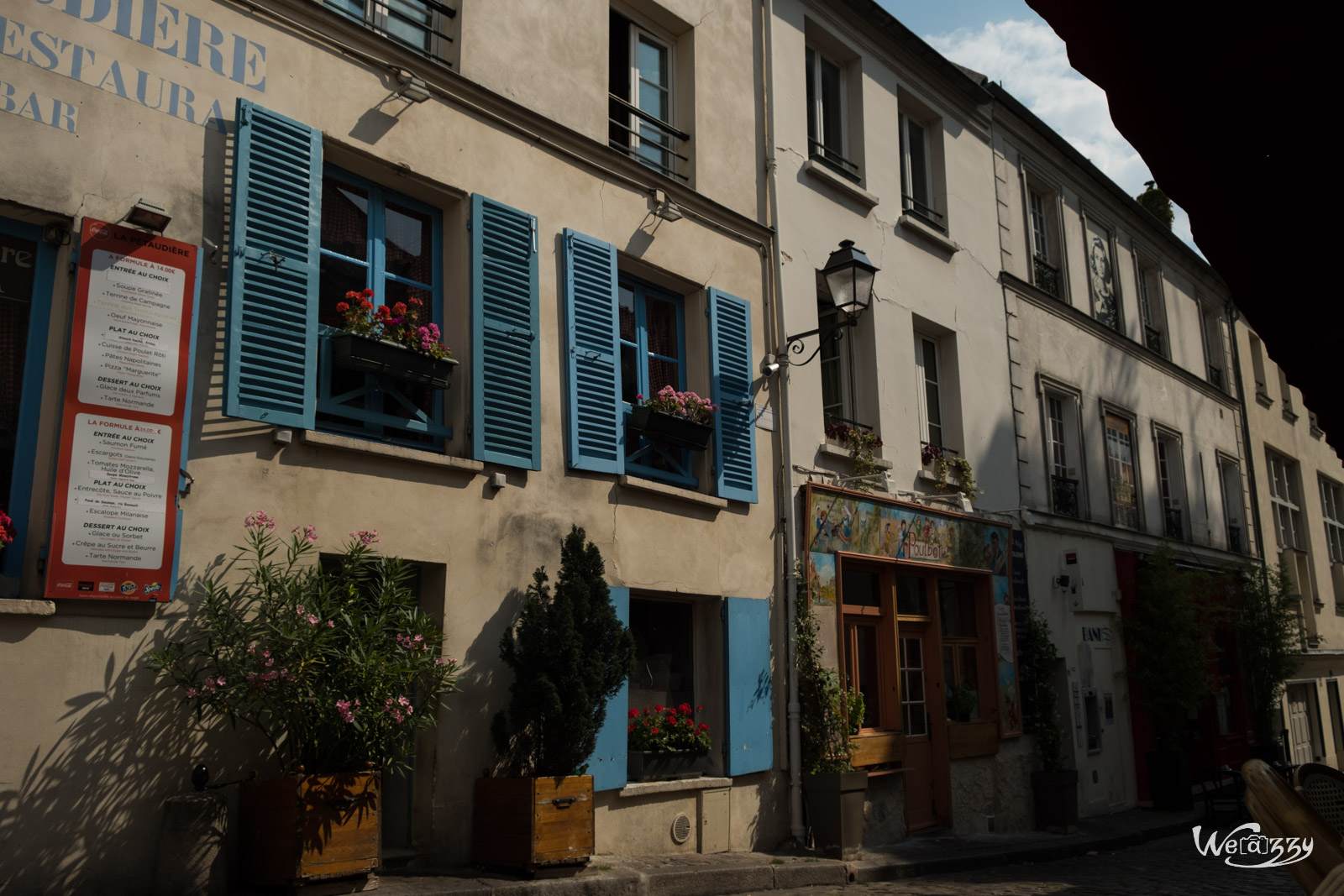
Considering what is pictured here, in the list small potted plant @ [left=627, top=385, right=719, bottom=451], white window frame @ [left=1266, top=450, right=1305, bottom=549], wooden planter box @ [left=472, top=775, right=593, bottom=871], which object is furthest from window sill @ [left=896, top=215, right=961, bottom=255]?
white window frame @ [left=1266, top=450, right=1305, bottom=549]

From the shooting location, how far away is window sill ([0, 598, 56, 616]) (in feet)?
17.3

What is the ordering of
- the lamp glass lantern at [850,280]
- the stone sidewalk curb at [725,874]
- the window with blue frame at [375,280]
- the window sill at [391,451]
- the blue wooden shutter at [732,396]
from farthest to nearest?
the lamp glass lantern at [850,280] < the blue wooden shutter at [732,396] < the window with blue frame at [375,280] < the window sill at [391,451] < the stone sidewalk curb at [725,874]

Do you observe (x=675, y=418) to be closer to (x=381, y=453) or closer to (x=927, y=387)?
(x=381, y=453)

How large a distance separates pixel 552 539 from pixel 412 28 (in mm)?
3885

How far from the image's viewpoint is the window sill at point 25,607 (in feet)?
17.3

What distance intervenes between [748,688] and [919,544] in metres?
3.26

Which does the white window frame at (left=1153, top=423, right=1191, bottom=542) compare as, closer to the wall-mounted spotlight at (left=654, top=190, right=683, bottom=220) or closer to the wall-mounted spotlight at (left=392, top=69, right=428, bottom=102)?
the wall-mounted spotlight at (left=654, top=190, right=683, bottom=220)

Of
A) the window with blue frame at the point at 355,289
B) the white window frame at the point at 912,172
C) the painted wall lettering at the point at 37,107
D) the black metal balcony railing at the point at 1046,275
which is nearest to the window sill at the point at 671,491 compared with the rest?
the window with blue frame at the point at 355,289

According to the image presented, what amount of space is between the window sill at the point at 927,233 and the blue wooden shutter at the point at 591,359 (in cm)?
500

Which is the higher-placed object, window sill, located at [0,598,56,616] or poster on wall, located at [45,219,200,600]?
poster on wall, located at [45,219,200,600]

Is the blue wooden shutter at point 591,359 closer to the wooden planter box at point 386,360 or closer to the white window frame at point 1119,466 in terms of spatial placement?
the wooden planter box at point 386,360

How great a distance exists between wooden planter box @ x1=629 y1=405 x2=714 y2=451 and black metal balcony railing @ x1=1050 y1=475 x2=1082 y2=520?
6.93 m

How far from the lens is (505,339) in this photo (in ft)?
26.1

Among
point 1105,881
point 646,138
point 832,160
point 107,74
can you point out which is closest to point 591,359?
point 646,138
